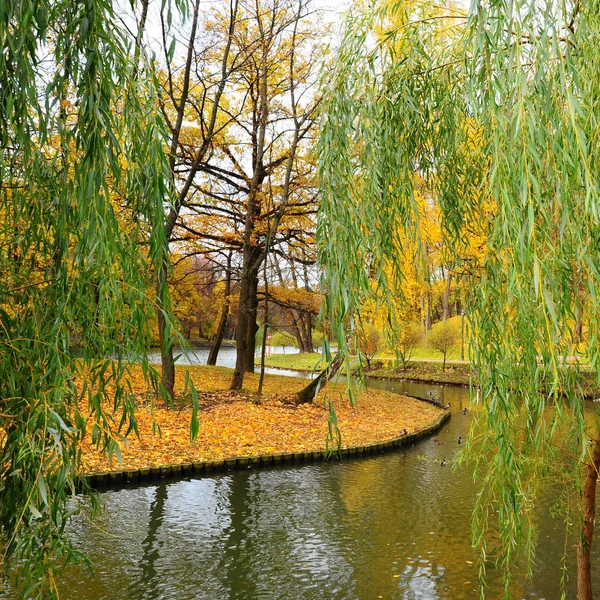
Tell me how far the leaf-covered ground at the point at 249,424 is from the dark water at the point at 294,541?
741 mm

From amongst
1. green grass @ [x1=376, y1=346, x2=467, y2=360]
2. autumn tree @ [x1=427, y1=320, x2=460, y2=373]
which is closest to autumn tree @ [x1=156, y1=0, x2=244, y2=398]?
autumn tree @ [x1=427, y1=320, x2=460, y2=373]

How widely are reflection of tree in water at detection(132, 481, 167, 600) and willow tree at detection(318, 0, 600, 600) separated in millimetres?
3116

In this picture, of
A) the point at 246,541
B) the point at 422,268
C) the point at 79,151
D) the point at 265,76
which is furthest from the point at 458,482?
the point at 265,76

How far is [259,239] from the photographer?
49.8ft

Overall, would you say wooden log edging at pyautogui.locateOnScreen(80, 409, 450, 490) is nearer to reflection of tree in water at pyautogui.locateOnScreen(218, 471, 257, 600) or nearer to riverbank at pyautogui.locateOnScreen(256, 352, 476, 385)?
reflection of tree in water at pyautogui.locateOnScreen(218, 471, 257, 600)

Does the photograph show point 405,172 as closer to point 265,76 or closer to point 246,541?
point 246,541

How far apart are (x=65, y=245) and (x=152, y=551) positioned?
436 centimetres

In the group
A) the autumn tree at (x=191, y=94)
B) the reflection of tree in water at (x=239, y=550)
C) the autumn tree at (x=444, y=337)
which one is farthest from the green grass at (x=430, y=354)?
the reflection of tree in water at (x=239, y=550)

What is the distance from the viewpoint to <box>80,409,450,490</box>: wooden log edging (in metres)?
7.98

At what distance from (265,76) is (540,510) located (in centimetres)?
959

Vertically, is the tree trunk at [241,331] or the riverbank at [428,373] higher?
the tree trunk at [241,331]

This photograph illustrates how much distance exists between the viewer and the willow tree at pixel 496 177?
2459mm

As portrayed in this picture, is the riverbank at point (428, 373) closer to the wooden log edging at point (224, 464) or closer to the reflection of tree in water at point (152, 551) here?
the wooden log edging at point (224, 464)

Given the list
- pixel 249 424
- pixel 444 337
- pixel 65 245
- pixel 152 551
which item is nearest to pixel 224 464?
pixel 249 424
